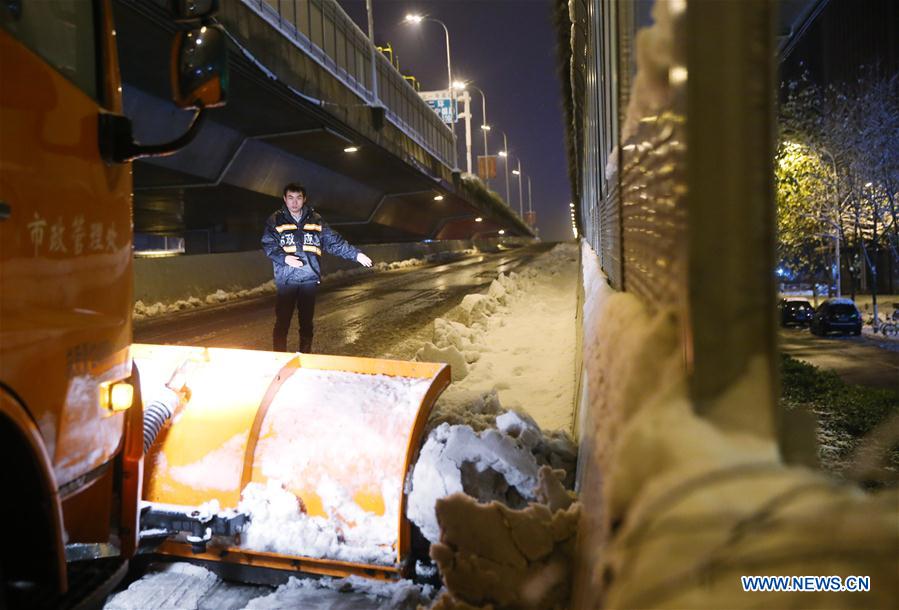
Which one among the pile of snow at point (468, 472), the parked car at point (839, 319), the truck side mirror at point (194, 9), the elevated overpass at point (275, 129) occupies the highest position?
the elevated overpass at point (275, 129)

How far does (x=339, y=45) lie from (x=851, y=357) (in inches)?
707

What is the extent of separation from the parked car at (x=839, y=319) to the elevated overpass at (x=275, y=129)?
16.3 metres

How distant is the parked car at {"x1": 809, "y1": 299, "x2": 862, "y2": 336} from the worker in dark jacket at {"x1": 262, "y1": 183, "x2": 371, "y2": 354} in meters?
22.2

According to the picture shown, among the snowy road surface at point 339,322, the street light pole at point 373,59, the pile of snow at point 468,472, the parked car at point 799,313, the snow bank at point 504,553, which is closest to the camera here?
the snow bank at point 504,553

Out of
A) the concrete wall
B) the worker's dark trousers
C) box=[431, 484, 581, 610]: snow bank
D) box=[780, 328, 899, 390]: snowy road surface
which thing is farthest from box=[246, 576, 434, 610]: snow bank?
the concrete wall

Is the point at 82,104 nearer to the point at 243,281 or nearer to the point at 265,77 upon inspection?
the point at 265,77

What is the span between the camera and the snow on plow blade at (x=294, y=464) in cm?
315

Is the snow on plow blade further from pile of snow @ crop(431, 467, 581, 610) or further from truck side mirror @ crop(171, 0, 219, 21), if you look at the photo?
truck side mirror @ crop(171, 0, 219, 21)

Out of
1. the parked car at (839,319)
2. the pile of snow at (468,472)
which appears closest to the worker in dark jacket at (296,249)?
the pile of snow at (468,472)

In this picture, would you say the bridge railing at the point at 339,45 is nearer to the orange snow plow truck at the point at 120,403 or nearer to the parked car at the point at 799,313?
the orange snow plow truck at the point at 120,403

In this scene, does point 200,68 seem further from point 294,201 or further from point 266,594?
point 294,201

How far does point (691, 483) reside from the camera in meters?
1.12

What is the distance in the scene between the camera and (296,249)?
6648 millimetres

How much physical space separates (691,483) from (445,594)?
1321mm
